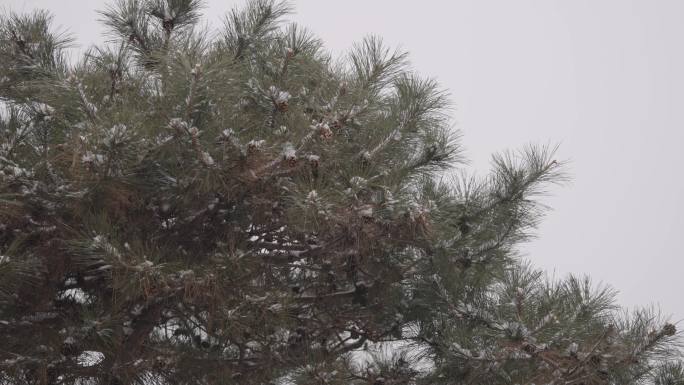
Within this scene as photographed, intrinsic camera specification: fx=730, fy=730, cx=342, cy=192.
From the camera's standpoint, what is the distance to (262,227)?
2816mm

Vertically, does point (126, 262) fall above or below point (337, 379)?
above

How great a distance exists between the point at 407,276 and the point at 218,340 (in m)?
0.81

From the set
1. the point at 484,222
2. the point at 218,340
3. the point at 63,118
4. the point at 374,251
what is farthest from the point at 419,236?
the point at 63,118

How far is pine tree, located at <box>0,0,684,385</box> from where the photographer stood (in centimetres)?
235

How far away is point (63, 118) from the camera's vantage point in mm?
2502

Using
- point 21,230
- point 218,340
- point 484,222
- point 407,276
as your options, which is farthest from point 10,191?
point 484,222

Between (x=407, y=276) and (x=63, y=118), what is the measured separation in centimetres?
144

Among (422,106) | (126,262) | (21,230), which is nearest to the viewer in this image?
(126,262)

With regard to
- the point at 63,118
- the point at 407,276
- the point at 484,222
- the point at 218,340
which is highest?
the point at 63,118

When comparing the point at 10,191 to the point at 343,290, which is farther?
the point at 343,290

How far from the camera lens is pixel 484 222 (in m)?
2.98

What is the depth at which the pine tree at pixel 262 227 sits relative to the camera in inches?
92.6

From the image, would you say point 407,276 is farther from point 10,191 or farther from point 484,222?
point 10,191

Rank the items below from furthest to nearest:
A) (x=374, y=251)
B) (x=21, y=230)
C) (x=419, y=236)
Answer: (x=374, y=251), (x=419, y=236), (x=21, y=230)
